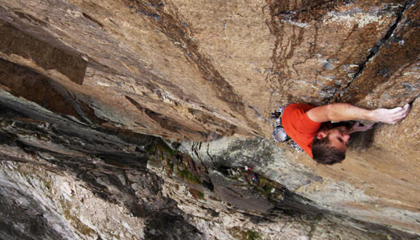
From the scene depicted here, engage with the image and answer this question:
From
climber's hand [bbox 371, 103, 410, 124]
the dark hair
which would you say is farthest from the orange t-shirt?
climber's hand [bbox 371, 103, 410, 124]

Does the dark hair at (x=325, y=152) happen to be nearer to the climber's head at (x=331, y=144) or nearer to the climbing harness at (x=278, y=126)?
the climber's head at (x=331, y=144)

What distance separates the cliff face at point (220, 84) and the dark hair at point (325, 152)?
0.31m

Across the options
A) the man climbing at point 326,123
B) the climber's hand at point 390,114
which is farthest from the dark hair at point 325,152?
the climber's hand at point 390,114

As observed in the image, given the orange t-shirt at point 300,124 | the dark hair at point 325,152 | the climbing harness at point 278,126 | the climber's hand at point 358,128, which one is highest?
the climber's hand at point 358,128

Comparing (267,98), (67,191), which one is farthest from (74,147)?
(267,98)

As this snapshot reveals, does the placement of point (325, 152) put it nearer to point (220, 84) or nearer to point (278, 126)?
point (278, 126)

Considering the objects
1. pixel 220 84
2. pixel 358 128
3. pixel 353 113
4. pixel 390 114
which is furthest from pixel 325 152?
pixel 220 84

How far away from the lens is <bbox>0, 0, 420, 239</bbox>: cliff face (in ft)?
5.39

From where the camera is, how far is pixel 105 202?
9.25 metres

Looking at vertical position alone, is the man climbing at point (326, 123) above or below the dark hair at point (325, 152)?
above

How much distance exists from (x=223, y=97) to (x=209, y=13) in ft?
4.82

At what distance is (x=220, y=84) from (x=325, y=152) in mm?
1137

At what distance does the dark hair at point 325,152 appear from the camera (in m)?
2.41

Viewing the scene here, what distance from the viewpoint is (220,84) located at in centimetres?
281
